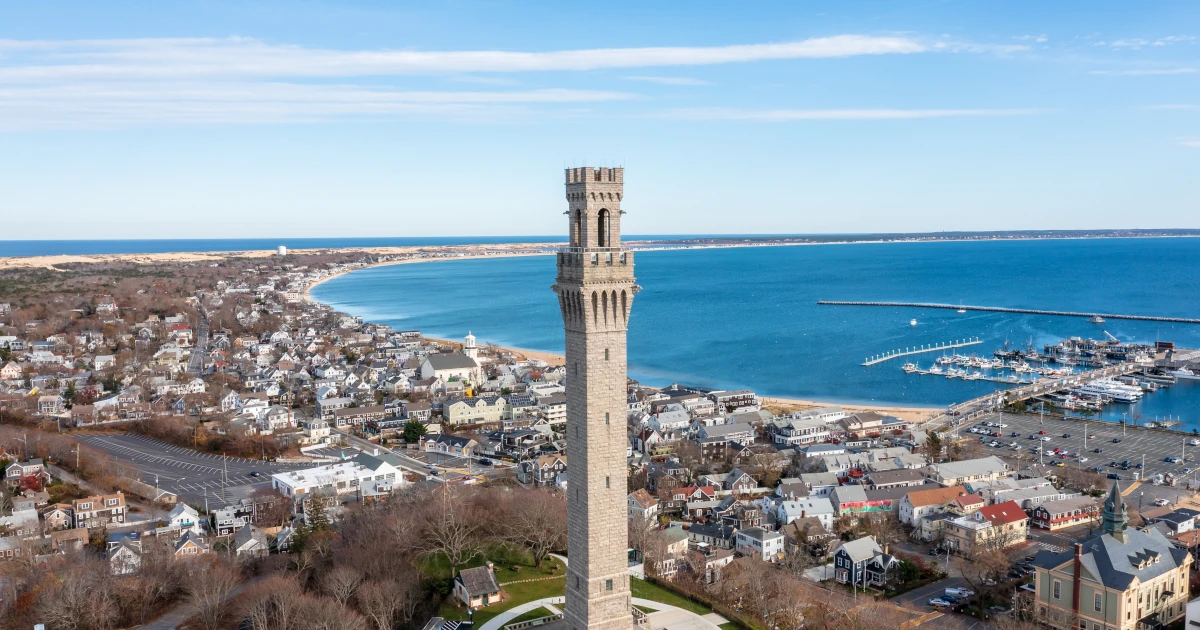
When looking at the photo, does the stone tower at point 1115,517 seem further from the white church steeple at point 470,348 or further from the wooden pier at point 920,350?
the white church steeple at point 470,348

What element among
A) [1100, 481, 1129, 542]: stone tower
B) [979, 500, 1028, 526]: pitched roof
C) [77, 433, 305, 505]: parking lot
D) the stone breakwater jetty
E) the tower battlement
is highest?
the tower battlement

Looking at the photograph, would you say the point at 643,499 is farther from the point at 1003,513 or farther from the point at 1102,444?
the point at 1102,444

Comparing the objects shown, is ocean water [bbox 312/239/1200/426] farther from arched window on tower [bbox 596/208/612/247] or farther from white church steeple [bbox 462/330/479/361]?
arched window on tower [bbox 596/208/612/247]

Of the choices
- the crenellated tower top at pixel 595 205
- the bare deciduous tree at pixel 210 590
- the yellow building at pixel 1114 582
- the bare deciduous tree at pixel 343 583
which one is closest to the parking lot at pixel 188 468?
the bare deciduous tree at pixel 210 590

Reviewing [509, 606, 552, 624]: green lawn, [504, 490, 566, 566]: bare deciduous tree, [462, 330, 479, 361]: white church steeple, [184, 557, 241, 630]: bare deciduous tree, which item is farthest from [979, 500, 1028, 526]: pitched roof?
[462, 330, 479, 361]: white church steeple

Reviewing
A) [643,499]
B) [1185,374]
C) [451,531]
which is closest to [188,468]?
[451,531]
